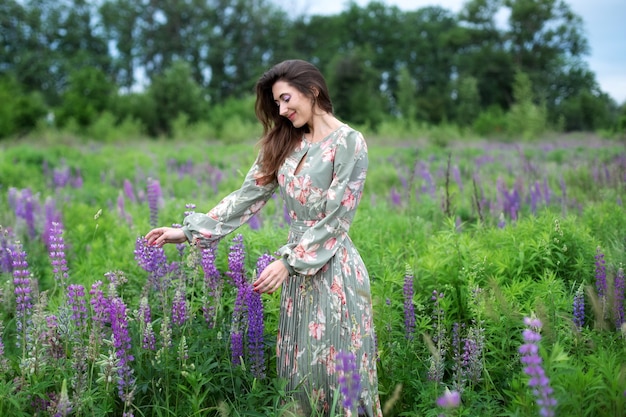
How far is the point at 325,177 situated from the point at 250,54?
5039 centimetres

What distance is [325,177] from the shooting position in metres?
2.65

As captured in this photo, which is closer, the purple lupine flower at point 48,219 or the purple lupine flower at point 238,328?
the purple lupine flower at point 238,328

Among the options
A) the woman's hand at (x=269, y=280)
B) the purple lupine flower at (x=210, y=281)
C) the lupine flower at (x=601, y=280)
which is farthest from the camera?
the lupine flower at (x=601, y=280)

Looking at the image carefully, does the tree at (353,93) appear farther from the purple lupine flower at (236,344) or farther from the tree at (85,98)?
the purple lupine flower at (236,344)

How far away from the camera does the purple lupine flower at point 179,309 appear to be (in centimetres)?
308

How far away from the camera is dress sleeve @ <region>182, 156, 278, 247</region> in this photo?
9.41ft

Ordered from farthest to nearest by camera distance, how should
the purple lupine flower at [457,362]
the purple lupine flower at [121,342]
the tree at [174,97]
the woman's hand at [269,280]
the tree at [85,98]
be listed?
the tree at [174,97] → the tree at [85,98] → the purple lupine flower at [457,362] → the purple lupine flower at [121,342] → the woman's hand at [269,280]

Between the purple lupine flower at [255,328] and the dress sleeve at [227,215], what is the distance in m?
0.35

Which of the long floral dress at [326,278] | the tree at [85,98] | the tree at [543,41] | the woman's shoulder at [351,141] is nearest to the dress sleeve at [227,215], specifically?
the long floral dress at [326,278]

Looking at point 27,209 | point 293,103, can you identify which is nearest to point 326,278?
point 293,103

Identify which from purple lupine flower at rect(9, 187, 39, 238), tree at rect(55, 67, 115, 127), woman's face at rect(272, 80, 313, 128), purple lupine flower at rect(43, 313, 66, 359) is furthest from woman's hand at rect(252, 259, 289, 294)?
tree at rect(55, 67, 115, 127)

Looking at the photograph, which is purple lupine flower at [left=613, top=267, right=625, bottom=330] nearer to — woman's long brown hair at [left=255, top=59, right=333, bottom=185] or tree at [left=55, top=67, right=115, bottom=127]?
woman's long brown hair at [left=255, top=59, right=333, bottom=185]

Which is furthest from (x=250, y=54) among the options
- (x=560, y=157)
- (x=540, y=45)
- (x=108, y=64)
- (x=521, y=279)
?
(x=521, y=279)

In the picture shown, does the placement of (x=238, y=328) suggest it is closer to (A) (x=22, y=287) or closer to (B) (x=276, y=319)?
(B) (x=276, y=319)
